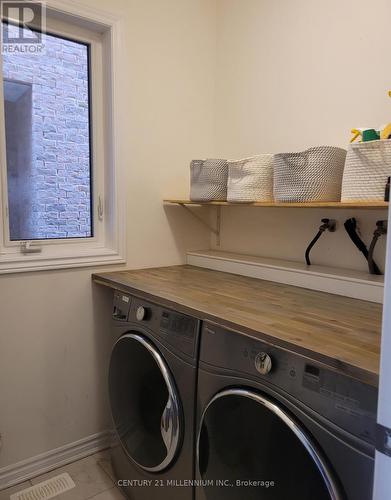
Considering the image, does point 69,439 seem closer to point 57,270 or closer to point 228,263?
point 57,270

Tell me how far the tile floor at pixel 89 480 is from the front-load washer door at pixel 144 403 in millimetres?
257

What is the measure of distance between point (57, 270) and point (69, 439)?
0.88 metres

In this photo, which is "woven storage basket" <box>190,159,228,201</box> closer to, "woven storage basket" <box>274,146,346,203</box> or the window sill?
"woven storage basket" <box>274,146,346,203</box>

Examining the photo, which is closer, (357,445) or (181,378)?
(357,445)

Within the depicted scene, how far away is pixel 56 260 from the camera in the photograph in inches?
68.4

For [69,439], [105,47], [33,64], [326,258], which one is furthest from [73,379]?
[105,47]

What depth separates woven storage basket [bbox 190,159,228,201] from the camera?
1.81 m

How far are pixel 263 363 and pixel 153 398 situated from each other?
68 centimetres

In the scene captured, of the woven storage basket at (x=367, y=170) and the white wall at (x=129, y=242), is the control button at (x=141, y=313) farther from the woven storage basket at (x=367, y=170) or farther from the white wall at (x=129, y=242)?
the woven storage basket at (x=367, y=170)

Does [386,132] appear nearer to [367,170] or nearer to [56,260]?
[367,170]

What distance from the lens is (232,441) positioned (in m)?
1.07

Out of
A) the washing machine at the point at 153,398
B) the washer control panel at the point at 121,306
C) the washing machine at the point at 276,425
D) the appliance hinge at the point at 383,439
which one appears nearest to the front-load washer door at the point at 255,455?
the washing machine at the point at 276,425

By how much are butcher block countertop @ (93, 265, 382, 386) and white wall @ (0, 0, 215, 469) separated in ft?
0.82

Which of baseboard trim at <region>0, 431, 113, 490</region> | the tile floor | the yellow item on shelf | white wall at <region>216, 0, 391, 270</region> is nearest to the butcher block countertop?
white wall at <region>216, 0, 391, 270</region>
